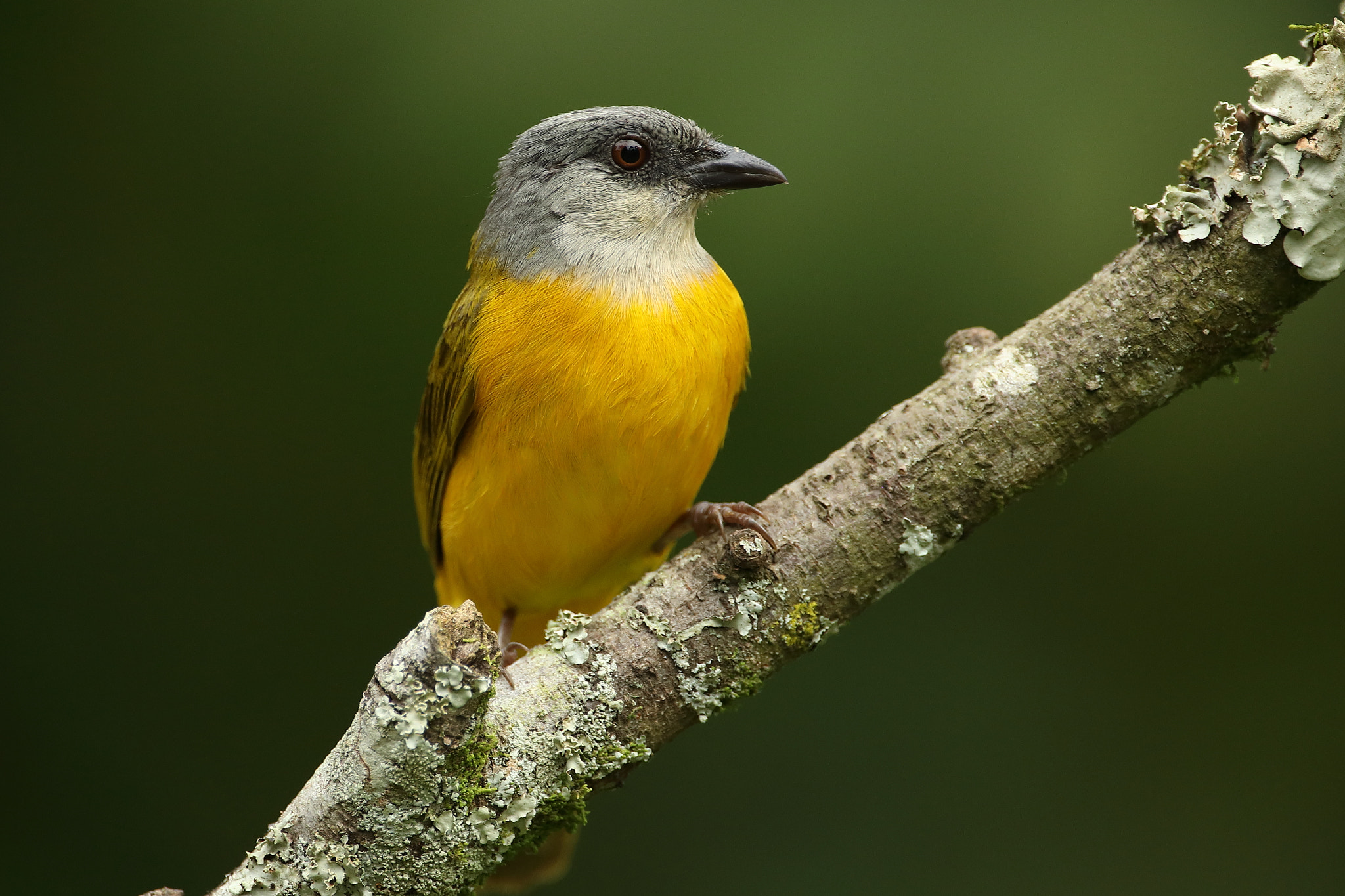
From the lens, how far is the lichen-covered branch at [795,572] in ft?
7.73

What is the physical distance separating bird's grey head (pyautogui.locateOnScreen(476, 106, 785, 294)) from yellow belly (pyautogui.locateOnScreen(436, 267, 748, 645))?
157 mm

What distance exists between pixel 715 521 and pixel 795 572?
54cm

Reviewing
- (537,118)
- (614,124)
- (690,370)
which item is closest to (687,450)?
(690,370)

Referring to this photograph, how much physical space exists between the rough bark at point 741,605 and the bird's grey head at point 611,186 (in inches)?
44.9

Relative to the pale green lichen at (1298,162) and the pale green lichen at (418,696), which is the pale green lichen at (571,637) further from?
the pale green lichen at (1298,162)

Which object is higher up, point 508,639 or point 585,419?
point 585,419

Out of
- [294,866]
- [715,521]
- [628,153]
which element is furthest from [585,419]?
[294,866]

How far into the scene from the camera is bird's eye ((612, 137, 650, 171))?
3.78 meters

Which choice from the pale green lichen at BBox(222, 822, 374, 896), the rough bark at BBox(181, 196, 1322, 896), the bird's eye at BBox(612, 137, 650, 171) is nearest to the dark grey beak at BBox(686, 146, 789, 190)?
the bird's eye at BBox(612, 137, 650, 171)

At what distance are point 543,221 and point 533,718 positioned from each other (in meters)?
1.78

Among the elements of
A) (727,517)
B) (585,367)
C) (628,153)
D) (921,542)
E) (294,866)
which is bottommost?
(294,866)

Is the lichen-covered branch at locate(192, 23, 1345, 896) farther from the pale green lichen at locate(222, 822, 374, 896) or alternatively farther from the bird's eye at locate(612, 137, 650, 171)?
the bird's eye at locate(612, 137, 650, 171)

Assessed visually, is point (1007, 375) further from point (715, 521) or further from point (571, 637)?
point (571, 637)

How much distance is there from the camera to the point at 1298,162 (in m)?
2.37
